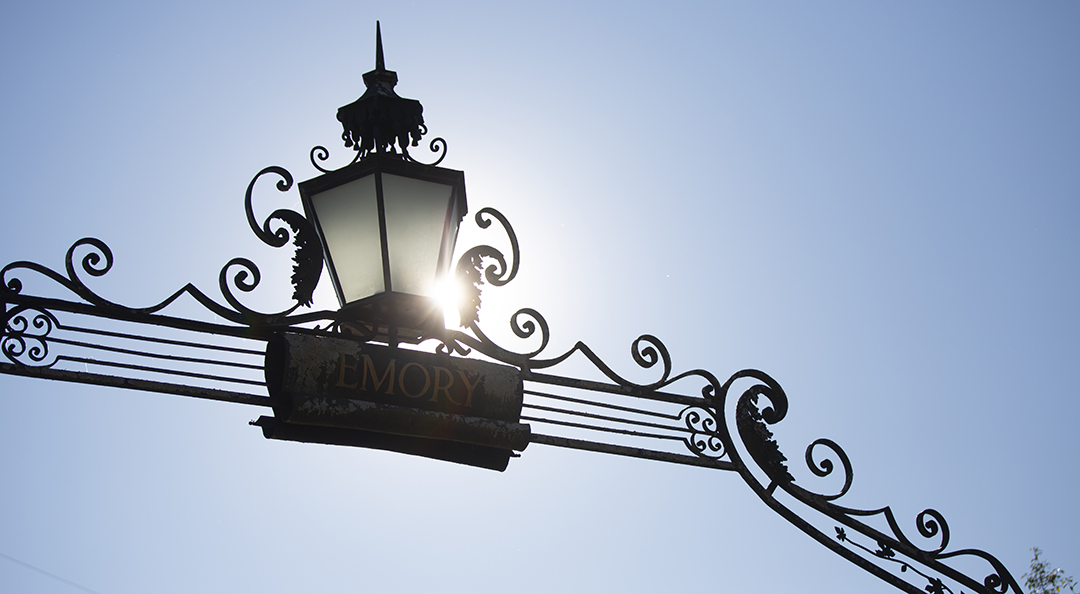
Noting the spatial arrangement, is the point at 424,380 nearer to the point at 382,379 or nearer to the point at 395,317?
the point at 382,379

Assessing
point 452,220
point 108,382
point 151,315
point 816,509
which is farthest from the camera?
point 816,509

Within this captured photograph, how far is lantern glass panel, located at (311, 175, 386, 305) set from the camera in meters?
3.60

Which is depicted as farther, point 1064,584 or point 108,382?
point 1064,584

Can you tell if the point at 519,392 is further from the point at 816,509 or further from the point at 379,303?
the point at 816,509

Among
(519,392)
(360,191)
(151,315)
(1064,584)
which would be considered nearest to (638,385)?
(519,392)

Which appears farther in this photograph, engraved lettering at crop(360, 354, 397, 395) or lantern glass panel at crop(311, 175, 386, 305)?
lantern glass panel at crop(311, 175, 386, 305)

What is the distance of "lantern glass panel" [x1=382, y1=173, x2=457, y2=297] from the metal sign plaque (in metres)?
0.26

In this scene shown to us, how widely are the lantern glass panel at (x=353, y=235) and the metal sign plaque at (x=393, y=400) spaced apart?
22cm

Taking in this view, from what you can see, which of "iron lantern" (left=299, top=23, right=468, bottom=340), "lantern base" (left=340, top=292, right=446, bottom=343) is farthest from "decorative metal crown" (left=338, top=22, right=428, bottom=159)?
"lantern base" (left=340, top=292, right=446, bottom=343)

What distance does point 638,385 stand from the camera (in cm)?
405

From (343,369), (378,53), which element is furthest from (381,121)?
(343,369)

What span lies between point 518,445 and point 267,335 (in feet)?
3.06

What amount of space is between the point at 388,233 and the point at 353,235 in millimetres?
133

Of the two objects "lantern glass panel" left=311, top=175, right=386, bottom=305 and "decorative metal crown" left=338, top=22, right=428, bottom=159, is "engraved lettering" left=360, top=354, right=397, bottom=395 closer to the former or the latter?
"lantern glass panel" left=311, top=175, right=386, bottom=305
